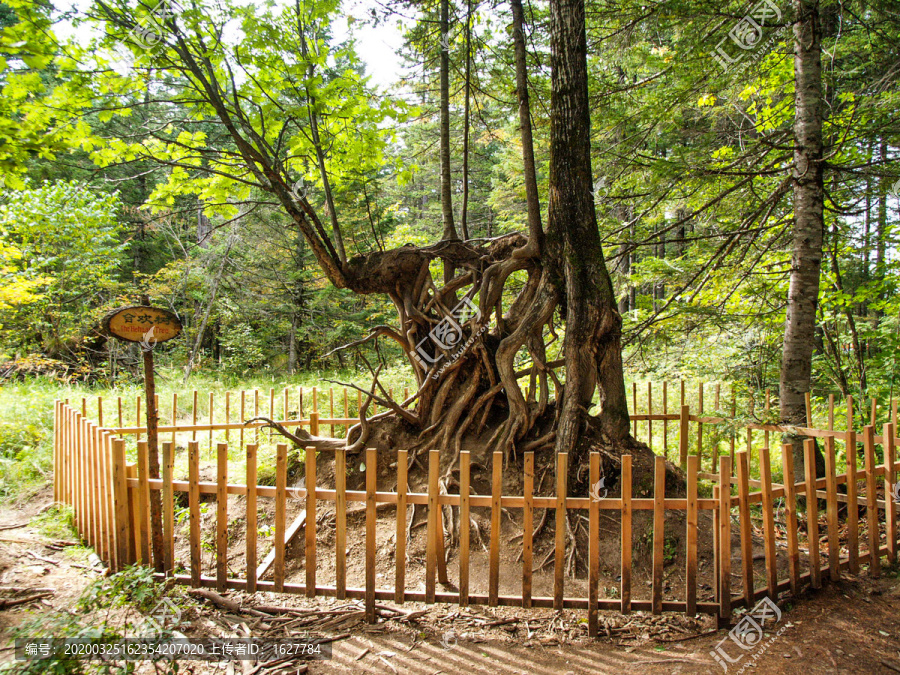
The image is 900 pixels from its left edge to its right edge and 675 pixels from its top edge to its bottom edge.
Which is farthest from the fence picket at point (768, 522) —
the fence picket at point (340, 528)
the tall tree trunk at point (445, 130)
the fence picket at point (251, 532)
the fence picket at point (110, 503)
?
the fence picket at point (110, 503)

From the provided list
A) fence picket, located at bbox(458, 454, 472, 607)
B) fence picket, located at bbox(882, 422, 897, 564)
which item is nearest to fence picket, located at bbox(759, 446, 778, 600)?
fence picket, located at bbox(882, 422, 897, 564)

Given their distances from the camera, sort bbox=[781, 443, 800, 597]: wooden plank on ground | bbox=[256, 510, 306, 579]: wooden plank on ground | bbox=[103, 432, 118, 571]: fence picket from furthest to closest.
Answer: bbox=[256, 510, 306, 579]: wooden plank on ground → bbox=[103, 432, 118, 571]: fence picket → bbox=[781, 443, 800, 597]: wooden plank on ground

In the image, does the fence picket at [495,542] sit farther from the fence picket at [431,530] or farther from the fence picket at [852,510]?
the fence picket at [852,510]

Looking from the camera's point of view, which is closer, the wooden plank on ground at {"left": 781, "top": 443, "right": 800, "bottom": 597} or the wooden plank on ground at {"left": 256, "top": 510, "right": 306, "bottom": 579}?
the wooden plank on ground at {"left": 781, "top": 443, "right": 800, "bottom": 597}

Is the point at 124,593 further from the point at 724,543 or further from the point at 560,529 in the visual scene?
the point at 724,543

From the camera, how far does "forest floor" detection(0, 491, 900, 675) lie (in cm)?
292

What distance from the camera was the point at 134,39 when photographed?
171 inches

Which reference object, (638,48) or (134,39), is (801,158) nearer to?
(638,48)

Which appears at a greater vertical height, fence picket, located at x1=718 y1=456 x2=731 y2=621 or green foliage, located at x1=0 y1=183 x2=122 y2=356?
green foliage, located at x1=0 y1=183 x2=122 y2=356

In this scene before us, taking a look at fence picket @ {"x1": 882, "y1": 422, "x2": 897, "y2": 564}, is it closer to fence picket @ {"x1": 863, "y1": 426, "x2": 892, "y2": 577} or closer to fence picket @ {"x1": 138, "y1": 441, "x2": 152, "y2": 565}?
fence picket @ {"x1": 863, "y1": 426, "x2": 892, "y2": 577}

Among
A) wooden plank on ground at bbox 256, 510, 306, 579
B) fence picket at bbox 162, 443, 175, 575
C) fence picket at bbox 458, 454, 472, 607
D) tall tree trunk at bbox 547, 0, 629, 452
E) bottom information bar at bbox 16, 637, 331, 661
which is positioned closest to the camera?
bottom information bar at bbox 16, 637, 331, 661

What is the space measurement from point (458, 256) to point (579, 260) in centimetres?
171

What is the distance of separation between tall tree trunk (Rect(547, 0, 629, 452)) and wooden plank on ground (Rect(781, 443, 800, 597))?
1636 millimetres

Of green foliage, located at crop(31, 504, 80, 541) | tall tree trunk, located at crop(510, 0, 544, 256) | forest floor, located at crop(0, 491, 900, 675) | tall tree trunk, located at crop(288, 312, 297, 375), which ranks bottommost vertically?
forest floor, located at crop(0, 491, 900, 675)
